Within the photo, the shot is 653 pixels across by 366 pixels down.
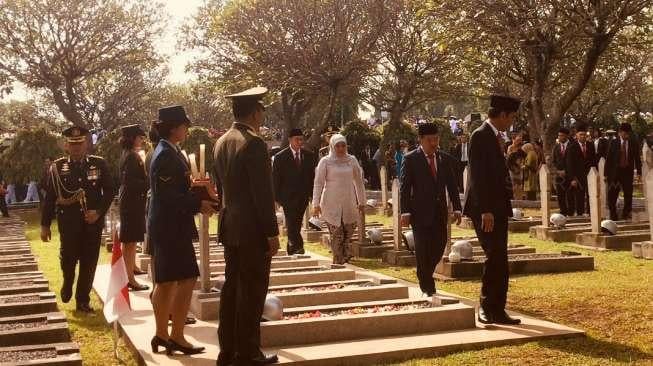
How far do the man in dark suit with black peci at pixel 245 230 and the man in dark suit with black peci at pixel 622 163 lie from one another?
12465mm

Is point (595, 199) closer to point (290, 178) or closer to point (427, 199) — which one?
point (290, 178)

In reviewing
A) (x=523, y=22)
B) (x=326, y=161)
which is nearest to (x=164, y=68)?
(x=523, y=22)

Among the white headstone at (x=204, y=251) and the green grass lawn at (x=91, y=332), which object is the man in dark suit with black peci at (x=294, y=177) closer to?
the green grass lawn at (x=91, y=332)

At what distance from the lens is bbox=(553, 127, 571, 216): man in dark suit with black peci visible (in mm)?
19047

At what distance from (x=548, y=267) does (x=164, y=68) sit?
50.8 m

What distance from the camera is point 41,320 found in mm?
→ 8734

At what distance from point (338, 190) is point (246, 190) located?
234 inches

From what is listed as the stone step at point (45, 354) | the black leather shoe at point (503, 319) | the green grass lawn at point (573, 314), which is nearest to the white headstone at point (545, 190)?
the green grass lawn at point (573, 314)

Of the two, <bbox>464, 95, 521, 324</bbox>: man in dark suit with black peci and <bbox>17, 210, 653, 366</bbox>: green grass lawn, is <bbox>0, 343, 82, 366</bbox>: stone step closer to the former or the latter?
<bbox>17, 210, 653, 366</bbox>: green grass lawn

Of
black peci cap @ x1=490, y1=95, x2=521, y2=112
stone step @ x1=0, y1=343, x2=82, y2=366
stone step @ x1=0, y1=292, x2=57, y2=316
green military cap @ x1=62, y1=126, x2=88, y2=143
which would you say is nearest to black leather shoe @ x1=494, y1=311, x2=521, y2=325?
black peci cap @ x1=490, y1=95, x2=521, y2=112

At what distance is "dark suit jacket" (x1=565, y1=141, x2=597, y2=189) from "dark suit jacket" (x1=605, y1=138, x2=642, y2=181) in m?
1.09

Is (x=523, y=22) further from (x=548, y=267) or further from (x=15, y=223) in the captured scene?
(x=15, y=223)

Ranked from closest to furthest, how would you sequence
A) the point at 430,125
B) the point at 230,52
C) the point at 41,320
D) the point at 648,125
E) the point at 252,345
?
1. the point at 252,345
2. the point at 41,320
3. the point at 430,125
4. the point at 648,125
5. the point at 230,52

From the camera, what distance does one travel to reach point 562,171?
19.3 m
